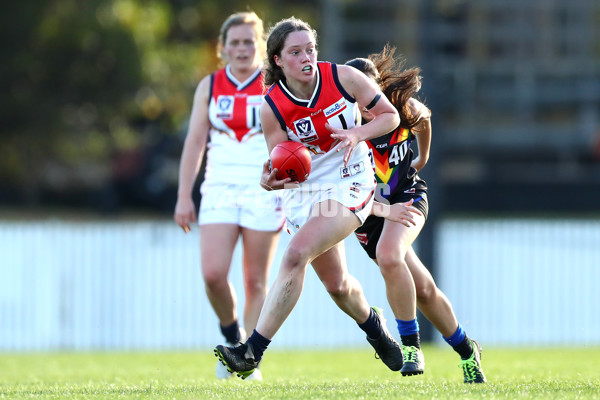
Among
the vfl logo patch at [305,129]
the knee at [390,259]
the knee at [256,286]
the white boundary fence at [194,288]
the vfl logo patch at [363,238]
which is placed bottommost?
the white boundary fence at [194,288]

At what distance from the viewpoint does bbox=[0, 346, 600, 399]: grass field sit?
4.87 m

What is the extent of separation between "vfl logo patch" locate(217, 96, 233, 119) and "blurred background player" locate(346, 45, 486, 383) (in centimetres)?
105

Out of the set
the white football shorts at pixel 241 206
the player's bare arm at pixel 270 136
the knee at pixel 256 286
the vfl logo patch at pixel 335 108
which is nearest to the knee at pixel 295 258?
the player's bare arm at pixel 270 136

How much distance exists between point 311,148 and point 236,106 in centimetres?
125

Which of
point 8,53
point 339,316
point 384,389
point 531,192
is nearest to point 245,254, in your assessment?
point 384,389

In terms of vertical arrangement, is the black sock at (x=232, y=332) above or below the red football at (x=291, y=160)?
below

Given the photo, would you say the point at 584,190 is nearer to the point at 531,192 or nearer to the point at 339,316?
the point at 531,192

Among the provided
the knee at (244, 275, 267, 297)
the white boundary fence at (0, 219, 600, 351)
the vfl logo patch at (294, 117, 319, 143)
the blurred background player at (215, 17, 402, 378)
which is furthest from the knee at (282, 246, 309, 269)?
the white boundary fence at (0, 219, 600, 351)

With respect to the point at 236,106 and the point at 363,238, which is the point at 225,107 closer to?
the point at 236,106

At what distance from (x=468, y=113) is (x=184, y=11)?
715cm

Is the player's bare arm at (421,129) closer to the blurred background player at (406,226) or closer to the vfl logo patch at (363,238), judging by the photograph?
the blurred background player at (406,226)

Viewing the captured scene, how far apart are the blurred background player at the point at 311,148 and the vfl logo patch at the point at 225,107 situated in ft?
3.44

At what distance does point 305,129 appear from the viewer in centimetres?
517

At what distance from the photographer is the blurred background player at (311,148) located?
5.07 meters
